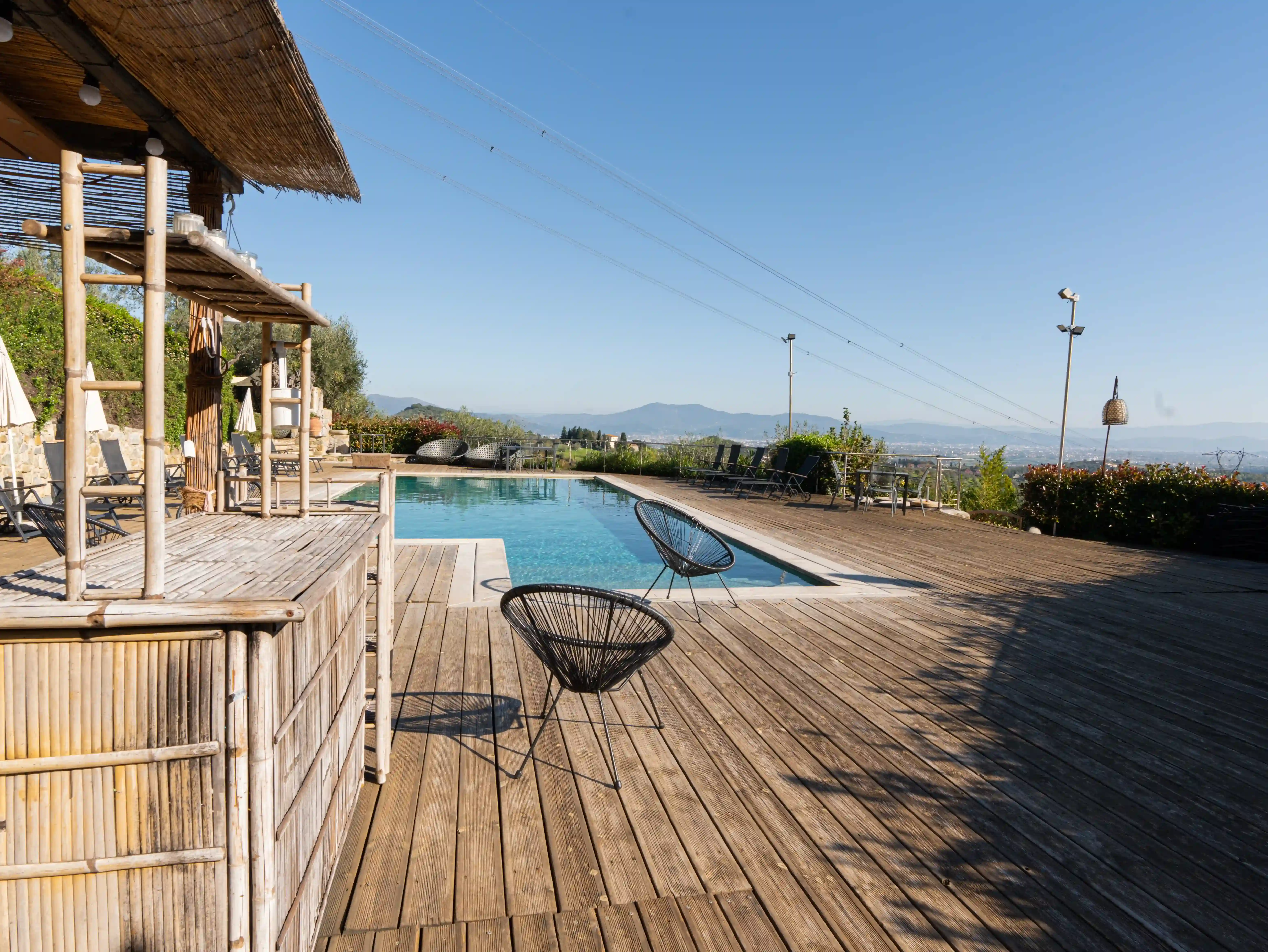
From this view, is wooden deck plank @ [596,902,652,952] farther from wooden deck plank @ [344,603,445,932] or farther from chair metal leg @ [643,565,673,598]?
chair metal leg @ [643,565,673,598]

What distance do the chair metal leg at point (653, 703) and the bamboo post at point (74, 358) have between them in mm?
1746

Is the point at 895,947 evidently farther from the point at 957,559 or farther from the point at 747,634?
the point at 957,559

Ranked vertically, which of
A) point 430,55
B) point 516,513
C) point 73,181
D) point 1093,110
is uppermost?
point 430,55

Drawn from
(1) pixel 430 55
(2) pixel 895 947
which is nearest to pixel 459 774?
(2) pixel 895 947

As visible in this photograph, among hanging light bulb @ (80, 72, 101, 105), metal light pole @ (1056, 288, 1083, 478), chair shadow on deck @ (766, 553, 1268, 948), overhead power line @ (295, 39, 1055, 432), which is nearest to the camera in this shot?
chair shadow on deck @ (766, 553, 1268, 948)

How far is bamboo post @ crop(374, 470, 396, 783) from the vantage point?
7.25 ft

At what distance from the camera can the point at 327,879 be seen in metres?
1.66

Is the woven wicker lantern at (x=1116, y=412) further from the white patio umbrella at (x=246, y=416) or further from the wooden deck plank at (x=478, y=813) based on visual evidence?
the white patio umbrella at (x=246, y=416)

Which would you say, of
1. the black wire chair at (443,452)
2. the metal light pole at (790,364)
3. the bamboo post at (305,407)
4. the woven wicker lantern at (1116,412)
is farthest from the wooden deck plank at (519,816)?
the black wire chair at (443,452)

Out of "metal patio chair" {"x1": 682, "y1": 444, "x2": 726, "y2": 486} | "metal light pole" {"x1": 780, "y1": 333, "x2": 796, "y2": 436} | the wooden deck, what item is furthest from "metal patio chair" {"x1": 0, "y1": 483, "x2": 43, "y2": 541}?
"metal light pole" {"x1": 780, "y1": 333, "x2": 796, "y2": 436}

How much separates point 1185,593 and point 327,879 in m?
6.40

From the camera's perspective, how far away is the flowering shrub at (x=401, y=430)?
17.9m

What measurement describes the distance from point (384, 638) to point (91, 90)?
9.46ft

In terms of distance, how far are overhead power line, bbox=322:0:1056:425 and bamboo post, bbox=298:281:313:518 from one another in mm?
15730
